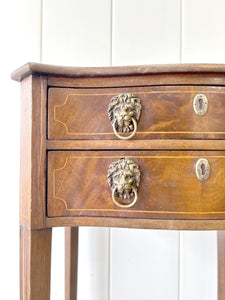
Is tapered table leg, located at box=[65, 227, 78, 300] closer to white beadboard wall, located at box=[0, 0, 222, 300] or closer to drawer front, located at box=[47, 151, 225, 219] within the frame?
white beadboard wall, located at box=[0, 0, 222, 300]

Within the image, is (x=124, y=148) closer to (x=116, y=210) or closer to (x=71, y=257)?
(x=116, y=210)

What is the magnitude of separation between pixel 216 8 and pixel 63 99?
708 millimetres

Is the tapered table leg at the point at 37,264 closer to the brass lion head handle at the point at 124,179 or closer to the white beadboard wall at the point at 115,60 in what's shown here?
the brass lion head handle at the point at 124,179

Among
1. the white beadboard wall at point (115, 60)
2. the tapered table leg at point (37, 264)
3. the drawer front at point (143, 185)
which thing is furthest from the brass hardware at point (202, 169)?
the white beadboard wall at point (115, 60)

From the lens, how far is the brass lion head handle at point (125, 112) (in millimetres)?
603

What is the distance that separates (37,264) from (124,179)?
9.2 inches

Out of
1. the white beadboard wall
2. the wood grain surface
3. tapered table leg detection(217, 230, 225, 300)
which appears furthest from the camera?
the white beadboard wall

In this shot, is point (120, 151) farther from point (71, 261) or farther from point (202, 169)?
point (71, 261)

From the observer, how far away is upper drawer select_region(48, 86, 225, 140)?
1.96ft

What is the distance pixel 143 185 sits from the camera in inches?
24.0

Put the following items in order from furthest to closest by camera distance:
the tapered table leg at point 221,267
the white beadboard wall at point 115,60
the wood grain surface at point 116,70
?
the white beadboard wall at point 115,60 → the tapered table leg at point 221,267 → the wood grain surface at point 116,70

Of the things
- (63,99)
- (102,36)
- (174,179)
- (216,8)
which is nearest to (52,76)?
(63,99)

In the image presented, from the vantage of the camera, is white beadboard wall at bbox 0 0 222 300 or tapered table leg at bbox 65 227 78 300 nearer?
tapered table leg at bbox 65 227 78 300

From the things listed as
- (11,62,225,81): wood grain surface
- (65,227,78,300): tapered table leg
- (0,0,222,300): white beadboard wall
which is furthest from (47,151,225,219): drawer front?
(0,0,222,300): white beadboard wall
